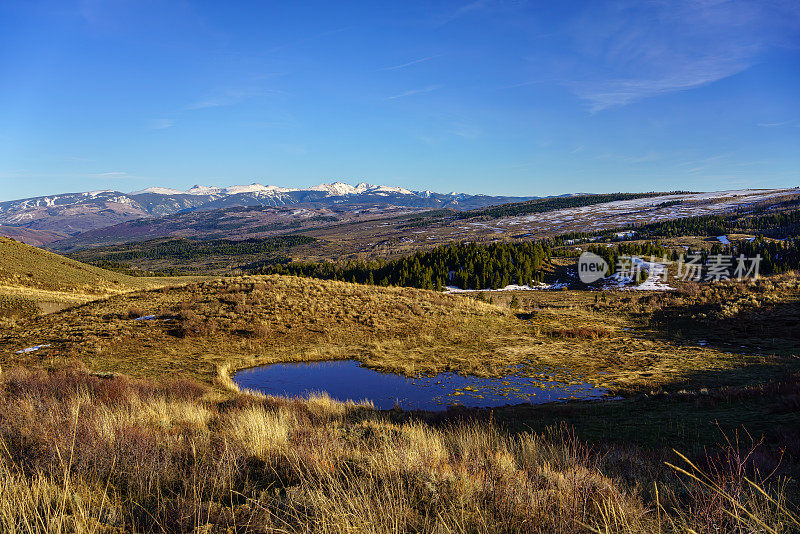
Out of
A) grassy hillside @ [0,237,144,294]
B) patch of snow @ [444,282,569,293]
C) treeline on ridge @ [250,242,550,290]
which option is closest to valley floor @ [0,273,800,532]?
grassy hillside @ [0,237,144,294]

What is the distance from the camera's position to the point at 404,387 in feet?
58.2

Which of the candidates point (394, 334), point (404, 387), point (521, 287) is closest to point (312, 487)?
point (404, 387)

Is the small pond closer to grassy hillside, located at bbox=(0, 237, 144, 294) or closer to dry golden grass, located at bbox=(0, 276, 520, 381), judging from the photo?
dry golden grass, located at bbox=(0, 276, 520, 381)

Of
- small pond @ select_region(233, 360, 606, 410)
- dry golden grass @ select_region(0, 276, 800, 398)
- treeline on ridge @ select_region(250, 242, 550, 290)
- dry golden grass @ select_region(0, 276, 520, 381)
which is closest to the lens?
small pond @ select_region(233, 360, 606, 410)

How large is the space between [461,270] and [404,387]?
158ft

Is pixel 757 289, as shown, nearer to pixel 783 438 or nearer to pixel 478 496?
pixel 783 438

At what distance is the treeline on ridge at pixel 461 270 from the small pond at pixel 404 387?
130 feet

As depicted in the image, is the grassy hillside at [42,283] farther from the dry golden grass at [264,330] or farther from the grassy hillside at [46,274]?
the dry golden grass at [264,330]

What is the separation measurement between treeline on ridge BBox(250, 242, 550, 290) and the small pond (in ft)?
130

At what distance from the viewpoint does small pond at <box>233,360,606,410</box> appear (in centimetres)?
1581

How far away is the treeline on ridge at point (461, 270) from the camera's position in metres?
62.8

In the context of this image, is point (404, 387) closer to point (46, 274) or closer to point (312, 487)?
point (312, 487)

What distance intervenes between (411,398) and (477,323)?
15460 mm

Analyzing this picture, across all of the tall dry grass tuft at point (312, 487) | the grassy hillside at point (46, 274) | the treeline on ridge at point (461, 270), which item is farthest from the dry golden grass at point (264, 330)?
the treeline on ridge at point (461, 270)
